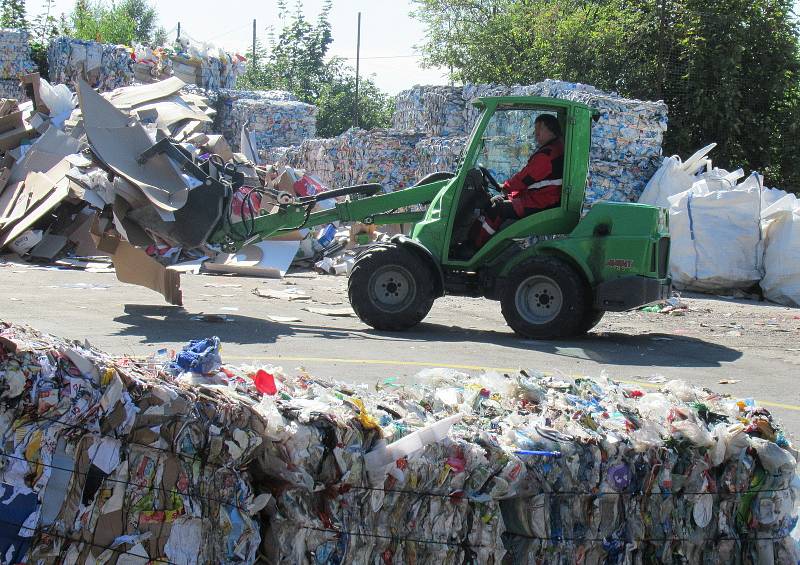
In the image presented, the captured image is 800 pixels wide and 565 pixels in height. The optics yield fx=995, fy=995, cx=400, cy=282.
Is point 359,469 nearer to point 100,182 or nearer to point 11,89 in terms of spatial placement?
point 100,182

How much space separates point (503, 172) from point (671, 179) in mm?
6062

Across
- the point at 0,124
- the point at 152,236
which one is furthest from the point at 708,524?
the point at 0,124

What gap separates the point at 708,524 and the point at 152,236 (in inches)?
291

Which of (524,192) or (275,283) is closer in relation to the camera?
(524,192)

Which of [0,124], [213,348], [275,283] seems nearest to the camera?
[213,348]

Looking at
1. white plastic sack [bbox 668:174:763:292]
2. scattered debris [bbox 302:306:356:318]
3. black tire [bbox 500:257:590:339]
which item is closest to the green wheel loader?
black tire [bbox 500:257:590:339]

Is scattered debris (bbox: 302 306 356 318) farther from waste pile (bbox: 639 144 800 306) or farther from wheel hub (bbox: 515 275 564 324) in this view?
waste pile (bbox: 639 144 800 306)

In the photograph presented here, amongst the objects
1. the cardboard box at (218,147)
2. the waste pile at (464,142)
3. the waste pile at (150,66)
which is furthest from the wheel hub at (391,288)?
the waste pile at (150,66)

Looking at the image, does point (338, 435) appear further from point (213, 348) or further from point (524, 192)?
point (524, 192)

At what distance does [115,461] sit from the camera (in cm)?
336

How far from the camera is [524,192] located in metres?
9.98

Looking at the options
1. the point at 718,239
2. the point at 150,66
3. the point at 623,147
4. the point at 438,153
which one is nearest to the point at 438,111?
the point at 438,153

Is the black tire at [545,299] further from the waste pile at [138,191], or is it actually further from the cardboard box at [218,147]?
the cardboard box at [218,147]

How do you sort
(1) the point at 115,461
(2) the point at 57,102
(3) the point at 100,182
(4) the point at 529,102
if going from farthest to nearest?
1. (2) the point at 57,102
2. (3) the point at 100,182
3. (4) the point at 529,102
4. (1) the point at 115,461
